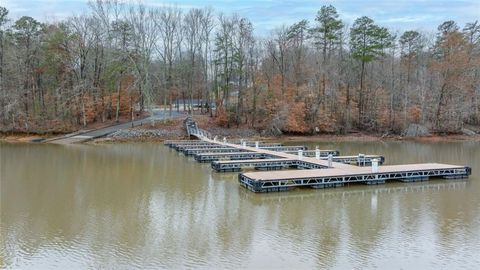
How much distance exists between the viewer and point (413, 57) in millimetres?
42375

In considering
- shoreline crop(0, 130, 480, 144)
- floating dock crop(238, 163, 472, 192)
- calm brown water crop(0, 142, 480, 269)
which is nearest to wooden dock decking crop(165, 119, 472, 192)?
floating dock crop(238, 163, 472, 192)

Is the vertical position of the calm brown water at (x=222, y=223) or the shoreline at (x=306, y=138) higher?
the shoreline at (x=306, y=138)

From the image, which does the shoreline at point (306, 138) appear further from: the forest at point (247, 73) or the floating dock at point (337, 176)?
the floating dock at point (337, 176)

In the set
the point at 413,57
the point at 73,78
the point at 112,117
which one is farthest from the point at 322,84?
the point at 73,78

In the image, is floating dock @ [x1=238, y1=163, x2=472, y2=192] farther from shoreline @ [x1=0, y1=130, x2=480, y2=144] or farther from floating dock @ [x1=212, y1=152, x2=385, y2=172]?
shoreline @ [x1=0, y1=130, x2=480, y2=144]

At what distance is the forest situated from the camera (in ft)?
119

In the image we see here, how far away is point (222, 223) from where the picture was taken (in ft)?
33.4

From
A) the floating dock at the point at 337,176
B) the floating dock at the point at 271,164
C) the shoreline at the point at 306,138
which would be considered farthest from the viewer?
the shoreline at the point at 306,138

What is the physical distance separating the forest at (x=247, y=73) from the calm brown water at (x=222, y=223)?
2008 cm

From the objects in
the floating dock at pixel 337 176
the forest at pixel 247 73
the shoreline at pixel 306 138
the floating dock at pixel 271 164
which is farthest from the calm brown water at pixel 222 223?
the forest at pixel 247 73

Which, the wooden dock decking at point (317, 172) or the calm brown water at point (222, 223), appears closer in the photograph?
the calm brown water at point (222, 223)

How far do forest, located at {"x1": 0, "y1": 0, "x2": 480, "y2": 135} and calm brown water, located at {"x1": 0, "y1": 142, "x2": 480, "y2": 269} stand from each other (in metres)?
20.1

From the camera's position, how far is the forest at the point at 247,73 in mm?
36156

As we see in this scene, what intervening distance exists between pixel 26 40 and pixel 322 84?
80.5 feet
